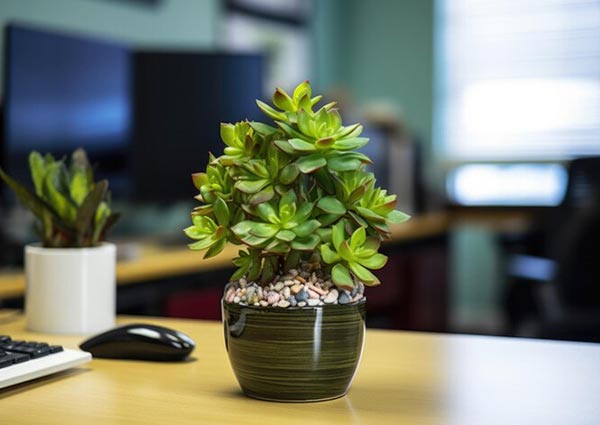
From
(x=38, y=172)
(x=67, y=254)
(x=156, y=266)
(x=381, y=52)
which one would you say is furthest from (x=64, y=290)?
(x=381, y=52)

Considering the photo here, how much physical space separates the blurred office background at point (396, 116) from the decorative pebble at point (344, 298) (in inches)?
44.0

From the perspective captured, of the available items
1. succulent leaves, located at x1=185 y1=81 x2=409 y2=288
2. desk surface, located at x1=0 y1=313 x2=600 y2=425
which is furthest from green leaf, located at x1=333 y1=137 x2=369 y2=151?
desk surface, located at x1=0 y1=313 x2=600 y2=425

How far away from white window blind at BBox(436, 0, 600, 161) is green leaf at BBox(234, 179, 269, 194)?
13.2ft

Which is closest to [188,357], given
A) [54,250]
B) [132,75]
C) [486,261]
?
[54,250]

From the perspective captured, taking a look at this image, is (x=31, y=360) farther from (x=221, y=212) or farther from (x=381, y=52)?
(x=381, y=52)

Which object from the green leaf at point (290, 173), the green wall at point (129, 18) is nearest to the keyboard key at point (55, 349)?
the green leaf at point (290, 173)

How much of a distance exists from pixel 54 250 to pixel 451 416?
0.60 metres

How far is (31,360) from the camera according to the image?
888 mm

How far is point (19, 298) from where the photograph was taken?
5.80 ft

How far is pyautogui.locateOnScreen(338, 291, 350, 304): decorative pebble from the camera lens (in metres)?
0.80

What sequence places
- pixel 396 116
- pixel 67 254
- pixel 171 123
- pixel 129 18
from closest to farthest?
pixel 67 254 < pixel 171 123 < pixel 129 18 < pixel 396 116

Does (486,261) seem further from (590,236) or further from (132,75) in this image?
(132,75)

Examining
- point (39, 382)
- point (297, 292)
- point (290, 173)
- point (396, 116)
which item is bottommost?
point (39, 382)

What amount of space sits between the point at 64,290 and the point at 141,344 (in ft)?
0.72
